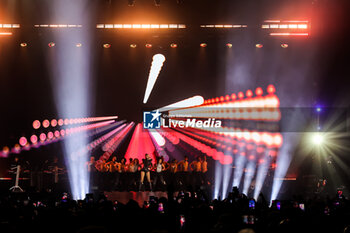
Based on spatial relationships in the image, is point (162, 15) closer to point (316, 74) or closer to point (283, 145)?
point (316, 74)

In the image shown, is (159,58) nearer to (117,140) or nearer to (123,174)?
(117,140)

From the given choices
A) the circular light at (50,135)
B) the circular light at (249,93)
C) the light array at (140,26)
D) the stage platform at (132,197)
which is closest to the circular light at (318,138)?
the circular light at (249,93)

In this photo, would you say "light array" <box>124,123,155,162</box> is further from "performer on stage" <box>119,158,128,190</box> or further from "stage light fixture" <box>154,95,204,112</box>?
"performer on stage" <box>119,158,128,190</box>

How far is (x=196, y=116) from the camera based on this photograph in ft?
59.7

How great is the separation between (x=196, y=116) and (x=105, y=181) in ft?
16.0

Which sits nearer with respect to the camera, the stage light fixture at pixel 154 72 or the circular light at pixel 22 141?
the stage light fixture at pixel 154 72

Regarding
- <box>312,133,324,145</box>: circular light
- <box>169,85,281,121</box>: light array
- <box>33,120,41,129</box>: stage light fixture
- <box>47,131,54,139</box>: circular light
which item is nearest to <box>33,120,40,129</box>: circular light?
<box>33,120,41,129</box>: stage light fixture

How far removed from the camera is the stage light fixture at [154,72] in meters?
16.7

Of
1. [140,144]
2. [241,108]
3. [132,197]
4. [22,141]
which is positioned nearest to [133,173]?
[140,144]

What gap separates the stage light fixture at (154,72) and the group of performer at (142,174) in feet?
9.59

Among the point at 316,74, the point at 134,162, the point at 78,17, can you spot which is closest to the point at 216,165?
the point at 134,162

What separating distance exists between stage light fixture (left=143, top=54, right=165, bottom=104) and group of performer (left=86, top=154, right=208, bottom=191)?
9.59 feet

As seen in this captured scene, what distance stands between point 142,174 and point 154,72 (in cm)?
431

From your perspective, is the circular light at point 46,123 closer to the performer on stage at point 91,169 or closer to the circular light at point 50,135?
the circular light at point 50,135
